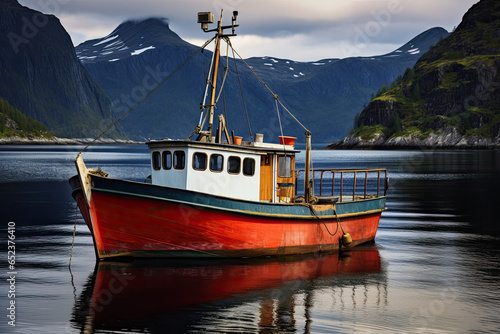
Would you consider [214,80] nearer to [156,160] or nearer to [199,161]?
[199,161]

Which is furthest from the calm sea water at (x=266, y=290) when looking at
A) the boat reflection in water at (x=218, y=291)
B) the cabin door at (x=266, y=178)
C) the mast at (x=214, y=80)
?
the mast at (x=214, y=80)

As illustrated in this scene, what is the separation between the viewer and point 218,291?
1781 centimetres

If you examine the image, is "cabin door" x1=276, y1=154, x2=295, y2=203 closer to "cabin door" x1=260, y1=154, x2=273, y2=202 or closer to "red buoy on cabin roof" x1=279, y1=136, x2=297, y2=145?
"cabin door" x1=260, y1=154, x2=273, y2=202

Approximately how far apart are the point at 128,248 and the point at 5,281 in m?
4.26

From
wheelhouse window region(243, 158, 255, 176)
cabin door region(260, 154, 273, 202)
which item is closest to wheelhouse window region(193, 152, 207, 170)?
wheelhouse window region(243, 158, 255, 176)

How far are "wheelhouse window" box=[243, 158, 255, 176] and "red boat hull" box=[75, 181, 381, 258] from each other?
204 cm

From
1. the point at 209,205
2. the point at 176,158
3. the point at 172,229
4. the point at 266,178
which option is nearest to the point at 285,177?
the point at 266,178

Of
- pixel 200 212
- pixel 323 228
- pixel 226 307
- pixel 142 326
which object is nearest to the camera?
pixel 142 326

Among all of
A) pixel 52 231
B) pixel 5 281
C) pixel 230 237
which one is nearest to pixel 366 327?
Result: pixel 230 237

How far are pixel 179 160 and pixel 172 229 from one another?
2.75 meters

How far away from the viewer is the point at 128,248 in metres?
20.8

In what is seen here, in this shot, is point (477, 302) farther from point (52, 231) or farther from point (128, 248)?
point (52, 231)

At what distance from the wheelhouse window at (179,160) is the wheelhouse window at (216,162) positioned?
1065 mm

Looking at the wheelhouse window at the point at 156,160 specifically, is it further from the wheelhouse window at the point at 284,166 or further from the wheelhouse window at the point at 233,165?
the wheelhouse window at the point at 284,166
